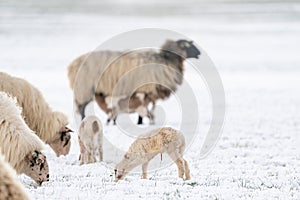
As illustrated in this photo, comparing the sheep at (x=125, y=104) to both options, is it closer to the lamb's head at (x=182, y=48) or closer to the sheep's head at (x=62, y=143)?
the lamb's head at (x=182, y=48)

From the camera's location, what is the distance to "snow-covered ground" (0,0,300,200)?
713cm

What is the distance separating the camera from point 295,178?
7727mm

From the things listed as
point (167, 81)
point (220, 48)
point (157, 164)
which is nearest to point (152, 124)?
point (167, 81)

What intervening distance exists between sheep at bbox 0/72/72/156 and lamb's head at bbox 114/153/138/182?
1711mm

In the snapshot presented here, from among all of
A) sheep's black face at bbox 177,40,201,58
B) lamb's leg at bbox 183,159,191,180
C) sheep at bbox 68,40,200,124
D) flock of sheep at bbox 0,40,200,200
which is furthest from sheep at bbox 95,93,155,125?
lamb's leg at bbox 183,159,191,180

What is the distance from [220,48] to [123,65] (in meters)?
24.6

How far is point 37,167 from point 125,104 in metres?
7.03

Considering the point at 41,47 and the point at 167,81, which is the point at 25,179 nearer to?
the point at 167,81

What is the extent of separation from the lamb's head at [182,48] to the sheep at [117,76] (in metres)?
0.89

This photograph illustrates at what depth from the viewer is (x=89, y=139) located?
911cm

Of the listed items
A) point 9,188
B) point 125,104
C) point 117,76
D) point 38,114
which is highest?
point 117,76

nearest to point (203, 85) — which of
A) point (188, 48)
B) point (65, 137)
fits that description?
point (188, 48)

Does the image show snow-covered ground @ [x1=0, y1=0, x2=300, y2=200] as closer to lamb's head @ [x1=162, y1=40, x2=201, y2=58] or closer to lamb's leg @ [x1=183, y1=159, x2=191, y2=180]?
lamb's leg @ [x1=183, y1=159, x2=191, y2=180]

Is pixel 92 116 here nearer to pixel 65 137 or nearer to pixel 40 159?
pixel 65 137
